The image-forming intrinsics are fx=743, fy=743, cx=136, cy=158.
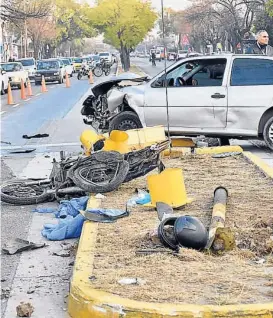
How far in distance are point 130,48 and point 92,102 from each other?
71.1 meters

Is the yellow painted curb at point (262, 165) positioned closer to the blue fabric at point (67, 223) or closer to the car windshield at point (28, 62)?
the blue fabric at point (67, 223)

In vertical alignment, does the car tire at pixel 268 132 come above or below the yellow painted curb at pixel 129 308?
below

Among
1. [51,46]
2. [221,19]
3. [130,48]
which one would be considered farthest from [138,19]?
[51,46]

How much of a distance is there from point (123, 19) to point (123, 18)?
30 cm

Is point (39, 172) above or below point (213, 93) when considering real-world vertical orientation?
below

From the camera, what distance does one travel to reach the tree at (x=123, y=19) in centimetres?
8050

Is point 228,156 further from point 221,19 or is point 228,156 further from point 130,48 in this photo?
point 130,48

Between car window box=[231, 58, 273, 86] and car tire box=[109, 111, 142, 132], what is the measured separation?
6.61ft

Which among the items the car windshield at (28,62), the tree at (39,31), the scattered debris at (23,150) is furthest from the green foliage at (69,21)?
the scattered debris at (23,150)

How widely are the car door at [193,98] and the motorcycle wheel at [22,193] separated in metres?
4.50

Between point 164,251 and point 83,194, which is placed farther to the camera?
point 83,194

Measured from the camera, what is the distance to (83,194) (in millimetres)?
9375

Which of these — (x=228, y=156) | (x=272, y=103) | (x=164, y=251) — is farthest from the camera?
(x=272, y=103)

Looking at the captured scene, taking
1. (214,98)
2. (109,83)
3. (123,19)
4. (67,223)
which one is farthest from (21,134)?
(123,19)
